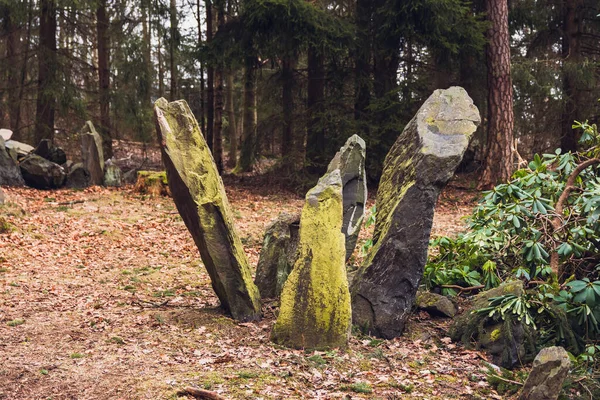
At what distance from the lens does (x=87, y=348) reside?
525 cm

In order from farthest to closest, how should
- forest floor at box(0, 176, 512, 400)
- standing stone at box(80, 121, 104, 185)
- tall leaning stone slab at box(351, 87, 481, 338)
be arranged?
1. standing stone at box(80, 121, 104, 185)
2. tall leaning stone slab at box(351, 87, 481, 338)
3. forest floor at box(0, 176, 512, 400)

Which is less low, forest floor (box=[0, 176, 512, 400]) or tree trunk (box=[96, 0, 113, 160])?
tree trunk (box=[96, 0, 113, 160])

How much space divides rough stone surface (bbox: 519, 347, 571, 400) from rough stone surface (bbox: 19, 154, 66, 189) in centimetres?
1322

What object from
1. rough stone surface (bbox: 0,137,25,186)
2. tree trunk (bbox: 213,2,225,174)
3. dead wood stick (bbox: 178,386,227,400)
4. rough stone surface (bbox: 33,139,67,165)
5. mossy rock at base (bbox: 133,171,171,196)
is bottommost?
dead wood stick (bbox: 178,386,227,400)

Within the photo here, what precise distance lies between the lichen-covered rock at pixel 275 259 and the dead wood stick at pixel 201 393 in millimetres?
2593

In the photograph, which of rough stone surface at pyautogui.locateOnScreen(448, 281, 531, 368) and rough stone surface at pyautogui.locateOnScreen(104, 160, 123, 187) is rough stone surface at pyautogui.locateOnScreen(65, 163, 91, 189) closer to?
rough stone surface at pyautogui.locateOnScreen(104, 160, 123, 187)

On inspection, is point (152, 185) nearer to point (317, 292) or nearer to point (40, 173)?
point (40, 173)

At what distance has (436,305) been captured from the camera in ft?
20.9

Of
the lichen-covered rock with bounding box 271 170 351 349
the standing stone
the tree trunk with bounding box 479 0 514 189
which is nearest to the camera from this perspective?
the lichen-covered rock with bounding box 271 170 351 349

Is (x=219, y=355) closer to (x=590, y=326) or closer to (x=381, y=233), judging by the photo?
(x=381, y=233)

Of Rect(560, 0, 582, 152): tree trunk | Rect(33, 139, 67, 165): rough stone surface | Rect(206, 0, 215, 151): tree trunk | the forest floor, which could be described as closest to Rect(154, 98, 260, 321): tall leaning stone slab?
the forest floor

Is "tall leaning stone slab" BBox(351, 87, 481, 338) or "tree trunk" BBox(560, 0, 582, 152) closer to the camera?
"tall leaning stone slab" BBox(351, 87, 481, 338)

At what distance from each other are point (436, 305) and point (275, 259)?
6.33 ft

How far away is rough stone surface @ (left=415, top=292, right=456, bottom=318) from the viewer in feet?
20.9
